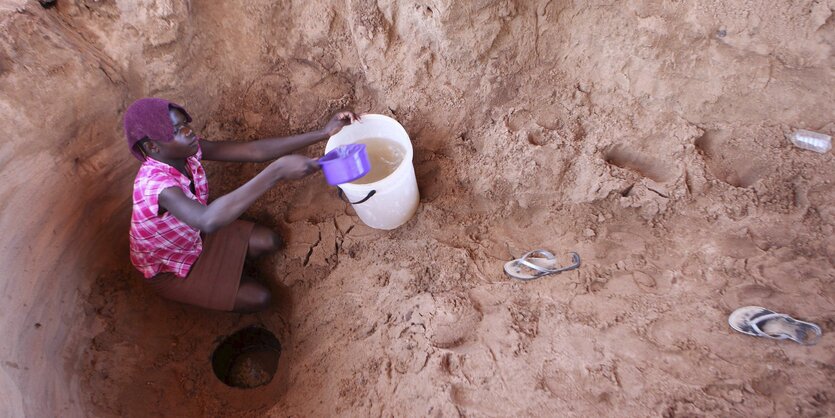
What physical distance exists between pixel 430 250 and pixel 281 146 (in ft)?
2.50

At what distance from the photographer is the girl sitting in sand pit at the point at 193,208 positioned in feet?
4.72

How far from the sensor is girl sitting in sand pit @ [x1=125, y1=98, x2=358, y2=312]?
144 centimetres

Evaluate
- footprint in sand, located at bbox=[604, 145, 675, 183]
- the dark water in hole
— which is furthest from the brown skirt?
footprint in sand, located at bbox=[604, 145, 675, 183]

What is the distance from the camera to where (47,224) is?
5.11 ft

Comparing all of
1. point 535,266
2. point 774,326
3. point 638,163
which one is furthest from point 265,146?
point 774,326

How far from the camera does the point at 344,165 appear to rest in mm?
1412

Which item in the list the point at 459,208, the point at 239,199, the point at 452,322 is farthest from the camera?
the point at 459,208

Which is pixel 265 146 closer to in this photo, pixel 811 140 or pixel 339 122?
pixel 339 122

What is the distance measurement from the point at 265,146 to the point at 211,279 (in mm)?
596

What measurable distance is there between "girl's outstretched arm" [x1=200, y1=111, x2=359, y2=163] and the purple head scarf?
1.18 ft

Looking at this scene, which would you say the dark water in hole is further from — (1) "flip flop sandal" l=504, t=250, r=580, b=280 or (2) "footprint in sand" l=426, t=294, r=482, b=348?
(1) "flip flop sandal" l=504, t=250, r=580, b=280

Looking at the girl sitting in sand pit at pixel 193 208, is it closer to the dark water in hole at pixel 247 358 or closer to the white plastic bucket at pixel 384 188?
the white plastic bucket at pixel 384 188

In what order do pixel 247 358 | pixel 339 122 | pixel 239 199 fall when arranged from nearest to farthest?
pixel 239 199 < pixel 339 122 < pixel 247 358

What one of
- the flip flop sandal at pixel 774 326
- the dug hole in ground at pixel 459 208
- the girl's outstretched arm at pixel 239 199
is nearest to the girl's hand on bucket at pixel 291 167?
the girl's outstretched arm at pixel 239 199
